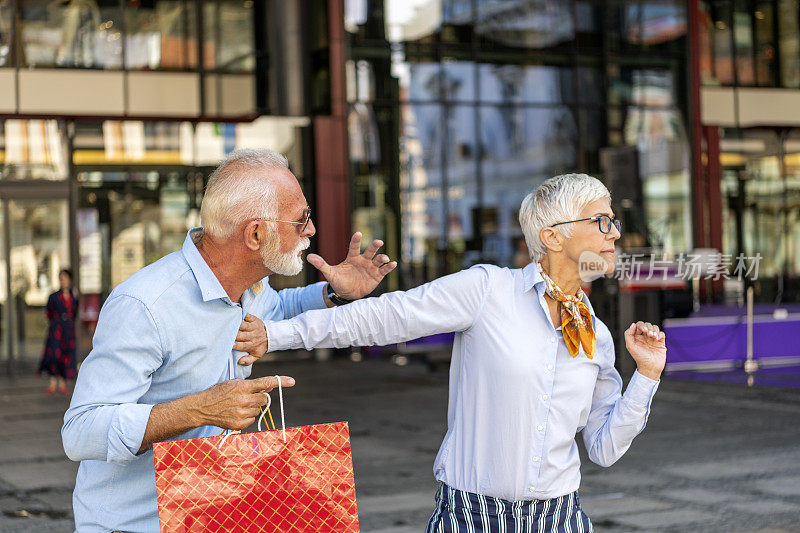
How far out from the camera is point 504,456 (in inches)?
122

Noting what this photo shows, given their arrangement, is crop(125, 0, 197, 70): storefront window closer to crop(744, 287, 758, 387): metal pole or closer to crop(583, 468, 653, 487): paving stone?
crop(744, 287, 758, 387): metal pole

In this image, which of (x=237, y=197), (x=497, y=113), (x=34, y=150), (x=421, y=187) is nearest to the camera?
(x=237, y=197)

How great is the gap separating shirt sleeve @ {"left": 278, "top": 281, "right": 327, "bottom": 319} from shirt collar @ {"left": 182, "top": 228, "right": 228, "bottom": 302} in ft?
1.98

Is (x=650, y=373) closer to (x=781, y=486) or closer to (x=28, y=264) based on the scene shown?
(x=781, y=486)

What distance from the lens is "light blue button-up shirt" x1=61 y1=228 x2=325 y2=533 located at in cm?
234

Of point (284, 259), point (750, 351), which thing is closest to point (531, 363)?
point (284, 259)

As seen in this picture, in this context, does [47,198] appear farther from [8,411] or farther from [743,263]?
[743,263]

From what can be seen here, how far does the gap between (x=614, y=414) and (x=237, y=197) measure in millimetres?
1330

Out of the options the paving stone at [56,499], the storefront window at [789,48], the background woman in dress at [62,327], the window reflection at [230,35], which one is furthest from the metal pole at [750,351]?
the paving stone at [56,499]

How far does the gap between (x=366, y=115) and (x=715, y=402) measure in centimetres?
1020

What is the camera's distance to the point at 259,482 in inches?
95.6

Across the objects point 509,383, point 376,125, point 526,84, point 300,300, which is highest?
point 526,84

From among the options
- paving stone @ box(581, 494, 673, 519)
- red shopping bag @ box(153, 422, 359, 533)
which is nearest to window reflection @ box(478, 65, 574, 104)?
paving stone @ box(581, 494, 673, 519)

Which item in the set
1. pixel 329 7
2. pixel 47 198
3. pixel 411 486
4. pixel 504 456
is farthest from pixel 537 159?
pixel 504 456
